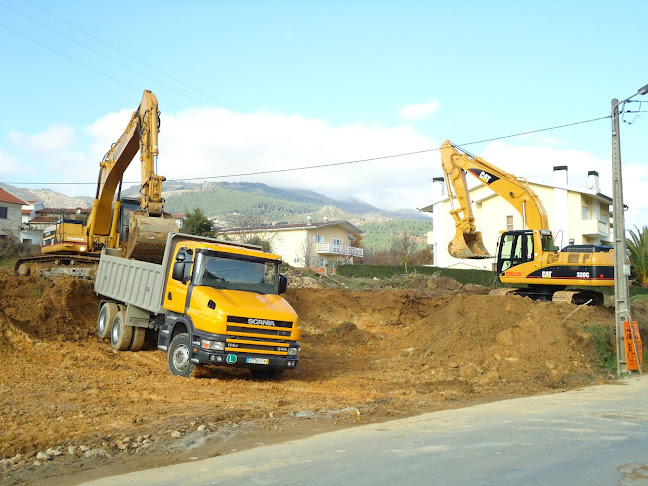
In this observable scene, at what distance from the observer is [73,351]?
628 inches

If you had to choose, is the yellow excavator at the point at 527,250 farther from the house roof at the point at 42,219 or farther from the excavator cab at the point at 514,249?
the house roof at the point at 42,219

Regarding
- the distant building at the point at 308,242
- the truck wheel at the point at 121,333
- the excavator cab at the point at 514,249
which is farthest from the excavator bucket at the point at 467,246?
the distant building at the point at 308,242

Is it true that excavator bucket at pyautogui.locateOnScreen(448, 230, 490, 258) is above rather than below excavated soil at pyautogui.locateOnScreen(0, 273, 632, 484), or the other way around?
above

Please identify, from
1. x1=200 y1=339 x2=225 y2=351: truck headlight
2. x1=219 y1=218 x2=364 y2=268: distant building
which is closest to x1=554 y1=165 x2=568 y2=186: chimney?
x1=219 y1=218 x2=364 y2=268: distant building

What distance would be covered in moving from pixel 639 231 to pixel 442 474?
40.7 m

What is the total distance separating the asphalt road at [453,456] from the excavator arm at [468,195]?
12.5 metres

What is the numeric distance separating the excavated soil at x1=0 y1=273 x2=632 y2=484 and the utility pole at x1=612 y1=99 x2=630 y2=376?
2.74 ft

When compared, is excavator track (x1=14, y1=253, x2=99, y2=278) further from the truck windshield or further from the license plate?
the license plate

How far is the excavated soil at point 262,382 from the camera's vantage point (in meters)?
8.41

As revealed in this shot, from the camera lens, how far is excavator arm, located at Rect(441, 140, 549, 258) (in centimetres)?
2289

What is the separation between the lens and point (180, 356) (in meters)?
13.4

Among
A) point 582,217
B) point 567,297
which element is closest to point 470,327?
point 567,297

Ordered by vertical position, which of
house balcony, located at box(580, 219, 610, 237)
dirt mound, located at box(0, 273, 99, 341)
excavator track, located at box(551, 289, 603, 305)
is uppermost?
house balcony, located at box(580, 219, 610, 237)

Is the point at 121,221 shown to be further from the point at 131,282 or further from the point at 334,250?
the point at 334,250
